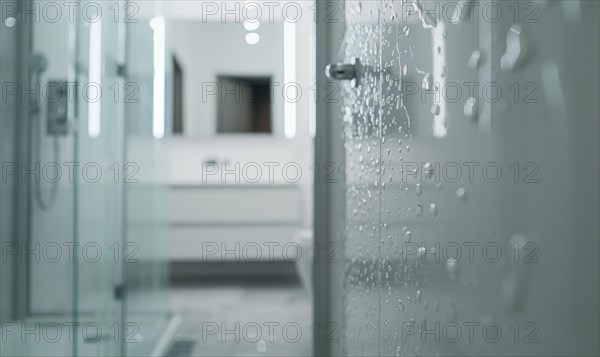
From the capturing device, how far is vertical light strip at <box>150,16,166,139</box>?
1952 millimetres

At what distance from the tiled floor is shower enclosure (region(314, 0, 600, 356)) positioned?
107cm

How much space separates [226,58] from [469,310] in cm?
314

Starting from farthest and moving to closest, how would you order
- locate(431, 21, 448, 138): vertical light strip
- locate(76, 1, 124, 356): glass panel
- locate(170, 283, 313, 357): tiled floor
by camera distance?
locate(170, 283, 313, 357): tiled floor → locate(76, 1, 124, 356): glass panel → locate(431, 21, 448, 138): vertical light strip

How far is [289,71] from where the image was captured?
11.3 ft

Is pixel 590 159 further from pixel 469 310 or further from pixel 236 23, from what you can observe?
pixel 236 23

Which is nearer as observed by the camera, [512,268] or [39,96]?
[512,268]

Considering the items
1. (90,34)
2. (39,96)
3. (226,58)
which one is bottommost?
(39,96)

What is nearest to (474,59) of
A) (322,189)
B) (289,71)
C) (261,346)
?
(322,189)

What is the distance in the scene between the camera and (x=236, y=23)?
3438mm

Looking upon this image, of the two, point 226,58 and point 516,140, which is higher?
point 226,58

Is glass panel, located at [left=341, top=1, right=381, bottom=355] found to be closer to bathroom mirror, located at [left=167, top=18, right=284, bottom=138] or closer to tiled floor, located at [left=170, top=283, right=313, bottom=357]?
tiled floor, located at [left=170, top=283, right=313, bottom=357]

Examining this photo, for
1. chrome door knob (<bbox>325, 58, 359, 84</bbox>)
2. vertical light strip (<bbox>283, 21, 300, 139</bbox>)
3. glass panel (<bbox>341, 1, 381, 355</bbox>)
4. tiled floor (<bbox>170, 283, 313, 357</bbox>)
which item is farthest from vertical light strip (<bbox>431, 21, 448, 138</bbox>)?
vertical light strip (<bbox>283, 21, 300, 139</bbox>)

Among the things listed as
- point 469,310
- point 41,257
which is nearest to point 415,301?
point 469,310

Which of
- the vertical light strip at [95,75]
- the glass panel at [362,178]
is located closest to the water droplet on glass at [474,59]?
the glass panel at [362,178]
